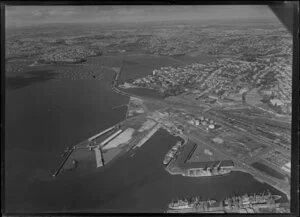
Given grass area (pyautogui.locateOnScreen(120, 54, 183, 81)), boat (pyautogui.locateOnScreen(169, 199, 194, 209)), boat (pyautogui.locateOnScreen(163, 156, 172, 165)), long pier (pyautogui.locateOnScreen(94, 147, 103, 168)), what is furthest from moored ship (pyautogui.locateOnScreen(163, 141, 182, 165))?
grass area (pyautogui.locateOnScreen(120, 54, 183, 81))

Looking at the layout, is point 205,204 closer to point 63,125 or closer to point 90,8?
point 63,125

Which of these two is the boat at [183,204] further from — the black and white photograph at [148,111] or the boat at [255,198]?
the boat at [255,198]

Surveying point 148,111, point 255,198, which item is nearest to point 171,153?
point 148,111

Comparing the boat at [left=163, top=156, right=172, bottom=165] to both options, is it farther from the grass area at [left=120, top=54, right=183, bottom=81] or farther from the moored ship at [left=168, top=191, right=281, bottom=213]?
the grass area at [left=120, top=54, right=183, bottom=81]

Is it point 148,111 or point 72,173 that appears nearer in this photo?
point 72,173

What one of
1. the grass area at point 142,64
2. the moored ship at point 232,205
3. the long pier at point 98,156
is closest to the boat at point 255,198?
the moored ship at point 232,205

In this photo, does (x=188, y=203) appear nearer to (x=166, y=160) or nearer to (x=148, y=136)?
(x=166, y=160)

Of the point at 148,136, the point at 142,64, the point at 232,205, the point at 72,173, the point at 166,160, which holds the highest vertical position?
the point at 142,64
